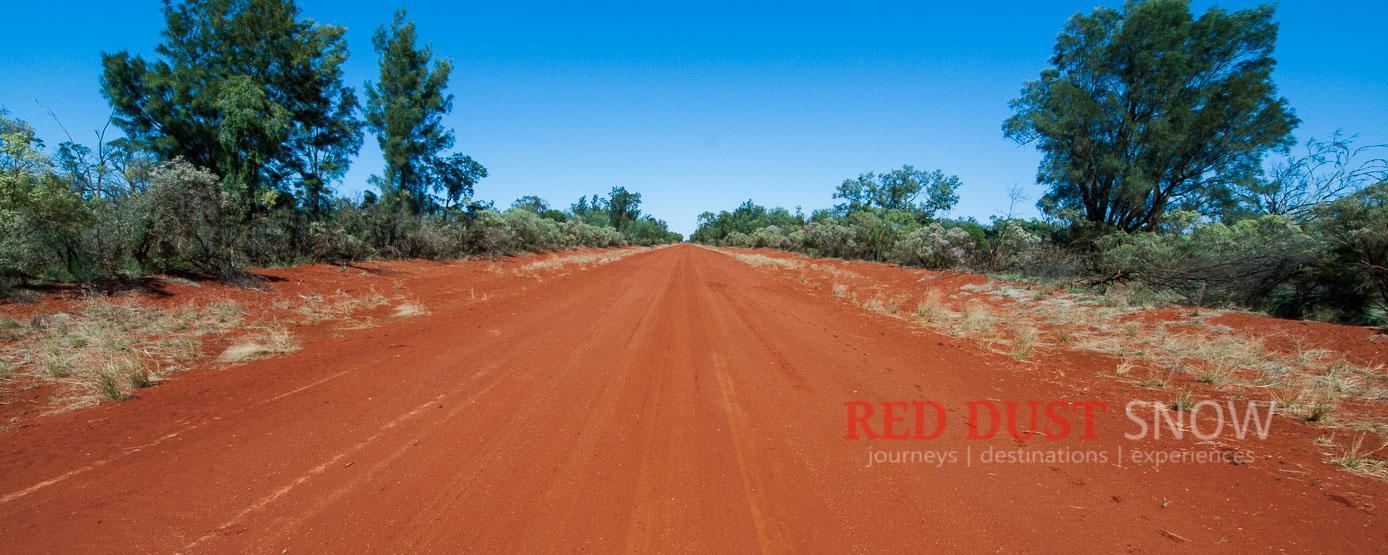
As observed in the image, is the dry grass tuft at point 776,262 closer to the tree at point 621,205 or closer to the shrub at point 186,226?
the shrub at point 186,226

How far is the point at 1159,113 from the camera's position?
19.2 m

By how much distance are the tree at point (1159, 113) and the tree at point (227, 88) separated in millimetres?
31624

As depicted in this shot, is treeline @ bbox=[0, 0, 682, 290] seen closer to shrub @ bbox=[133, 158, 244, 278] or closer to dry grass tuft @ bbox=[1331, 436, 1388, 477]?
shrub @ bbox=[133, 158, 244, 278]

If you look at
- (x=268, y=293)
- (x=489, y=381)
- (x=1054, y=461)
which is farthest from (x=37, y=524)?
(x=268, y=293)

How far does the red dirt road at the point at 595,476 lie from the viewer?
8.29ft

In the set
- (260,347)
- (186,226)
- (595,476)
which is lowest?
(595,476)

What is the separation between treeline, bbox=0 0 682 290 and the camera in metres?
8.12

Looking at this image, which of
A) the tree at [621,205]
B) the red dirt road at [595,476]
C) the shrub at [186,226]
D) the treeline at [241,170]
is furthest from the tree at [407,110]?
the tree at [621,205]

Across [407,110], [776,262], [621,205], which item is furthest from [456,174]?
[621,205]

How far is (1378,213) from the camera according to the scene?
26.0ft

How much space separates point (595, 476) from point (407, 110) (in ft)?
96.5

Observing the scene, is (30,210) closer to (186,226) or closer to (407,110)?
(186,226)

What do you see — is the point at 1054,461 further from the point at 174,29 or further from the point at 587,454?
the point at 174,29

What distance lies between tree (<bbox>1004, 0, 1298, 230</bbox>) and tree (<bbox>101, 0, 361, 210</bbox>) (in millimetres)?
31624
